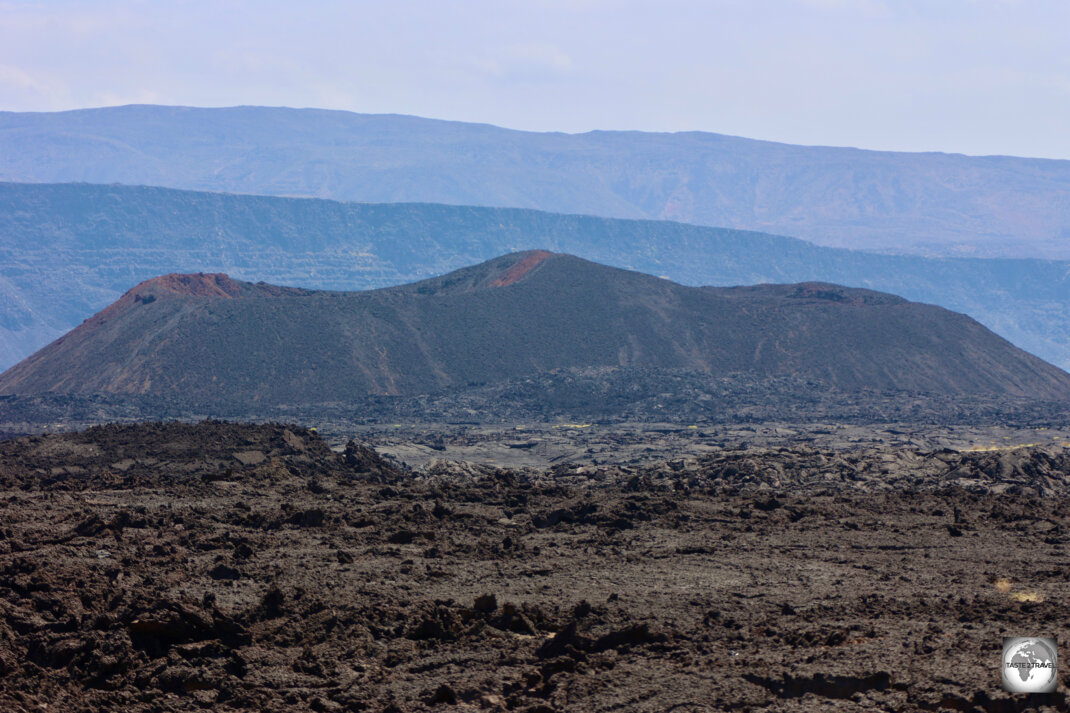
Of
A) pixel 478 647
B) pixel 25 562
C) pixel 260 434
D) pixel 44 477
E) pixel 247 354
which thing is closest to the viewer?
pixel 478 647

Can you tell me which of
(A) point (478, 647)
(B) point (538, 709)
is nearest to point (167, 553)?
(A) point (478, 647)

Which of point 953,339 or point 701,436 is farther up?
point 953,339

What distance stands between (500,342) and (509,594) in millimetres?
47106

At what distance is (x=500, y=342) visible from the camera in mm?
62688

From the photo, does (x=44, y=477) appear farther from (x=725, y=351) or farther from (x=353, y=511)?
(x=725, y=351)

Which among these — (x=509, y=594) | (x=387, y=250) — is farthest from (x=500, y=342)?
(x=387, y=250)

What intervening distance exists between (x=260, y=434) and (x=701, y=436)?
19392 millimetres

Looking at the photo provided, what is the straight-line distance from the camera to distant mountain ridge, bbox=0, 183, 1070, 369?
13475cm

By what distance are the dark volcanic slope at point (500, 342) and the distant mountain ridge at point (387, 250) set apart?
214 feet

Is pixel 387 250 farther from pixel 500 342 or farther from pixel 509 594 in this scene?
pixel 509 594

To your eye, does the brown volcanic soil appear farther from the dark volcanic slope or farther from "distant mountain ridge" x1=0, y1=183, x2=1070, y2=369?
"distant mountain ridge" x1=0, y1=183, x2=1070, y2=369

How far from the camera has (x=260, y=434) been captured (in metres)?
32.3

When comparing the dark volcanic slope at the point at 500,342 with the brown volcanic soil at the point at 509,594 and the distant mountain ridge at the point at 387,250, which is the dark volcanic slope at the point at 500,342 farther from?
the distant mountain ridge at the point at 387,250

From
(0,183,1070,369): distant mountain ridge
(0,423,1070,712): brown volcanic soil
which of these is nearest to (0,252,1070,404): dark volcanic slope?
(0,423,1070,712): brown volcanic soil
